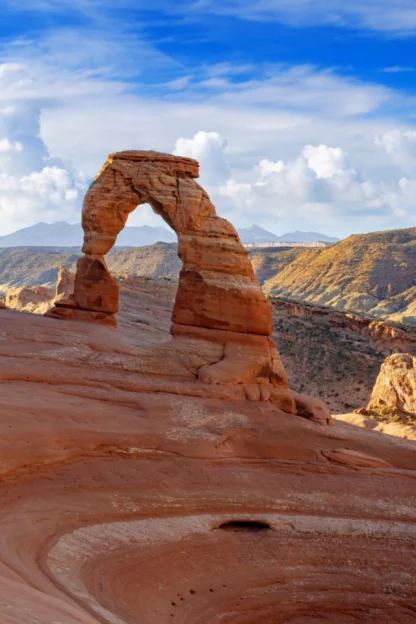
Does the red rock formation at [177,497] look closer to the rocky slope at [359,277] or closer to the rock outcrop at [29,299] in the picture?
the rock outcrop at [29,299]

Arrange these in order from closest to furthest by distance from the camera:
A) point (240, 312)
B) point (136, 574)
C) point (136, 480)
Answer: point (136, 574) < point (136, 480) < point (240, 312)

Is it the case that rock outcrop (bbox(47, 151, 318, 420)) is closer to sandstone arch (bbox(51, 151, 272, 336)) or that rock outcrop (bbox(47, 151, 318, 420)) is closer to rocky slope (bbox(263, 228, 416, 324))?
sandstone arch (bbox(51, 151, 272, 336))

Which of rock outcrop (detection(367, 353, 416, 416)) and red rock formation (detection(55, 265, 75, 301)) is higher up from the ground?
red rock formation (detection(55, 265, 75, 301))

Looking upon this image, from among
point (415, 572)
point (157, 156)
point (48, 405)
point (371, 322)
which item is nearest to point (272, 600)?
point (415, 572)

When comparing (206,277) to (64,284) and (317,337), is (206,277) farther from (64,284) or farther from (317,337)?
(317,337)

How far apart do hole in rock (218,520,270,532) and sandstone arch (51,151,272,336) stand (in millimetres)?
7170

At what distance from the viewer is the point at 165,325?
49.1m

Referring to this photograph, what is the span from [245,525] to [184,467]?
2.11m

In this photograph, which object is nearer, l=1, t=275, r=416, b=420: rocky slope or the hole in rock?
the hole in rock

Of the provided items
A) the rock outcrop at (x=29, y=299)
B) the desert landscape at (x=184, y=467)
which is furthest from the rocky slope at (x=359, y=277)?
the desert landscape at (x=184, y=467)

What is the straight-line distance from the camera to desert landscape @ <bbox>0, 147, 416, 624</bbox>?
1325 centimetres

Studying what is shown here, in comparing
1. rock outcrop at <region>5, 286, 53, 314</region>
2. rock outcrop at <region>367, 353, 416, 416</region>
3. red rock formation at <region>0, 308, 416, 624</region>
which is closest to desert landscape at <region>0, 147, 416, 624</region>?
red rock formation at <region>0, 308, 416, 624</region>

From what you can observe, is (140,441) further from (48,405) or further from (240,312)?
(240,312)

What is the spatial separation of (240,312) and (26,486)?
9.29m
